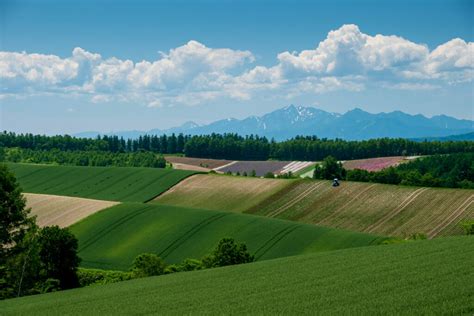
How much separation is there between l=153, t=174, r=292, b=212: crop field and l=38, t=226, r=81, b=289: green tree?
44387mm

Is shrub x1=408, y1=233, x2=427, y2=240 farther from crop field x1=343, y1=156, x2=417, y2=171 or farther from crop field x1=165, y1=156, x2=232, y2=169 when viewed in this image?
crop field x1=165, y1=156, x2=232, y2=169

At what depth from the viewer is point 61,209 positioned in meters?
98.2

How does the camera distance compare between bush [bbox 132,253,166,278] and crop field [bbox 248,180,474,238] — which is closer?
bush [bbox 132,253,166,278]

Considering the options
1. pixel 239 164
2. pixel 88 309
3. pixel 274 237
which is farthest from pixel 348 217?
pixel 239 164

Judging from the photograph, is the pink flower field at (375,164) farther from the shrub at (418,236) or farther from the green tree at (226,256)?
the green tree at (226,256)

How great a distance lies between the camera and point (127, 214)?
88.1m

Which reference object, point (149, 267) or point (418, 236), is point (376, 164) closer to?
point (418, 236)

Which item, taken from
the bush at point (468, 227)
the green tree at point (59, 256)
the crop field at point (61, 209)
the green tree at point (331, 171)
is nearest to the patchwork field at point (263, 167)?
the green tree at point (331, 171)

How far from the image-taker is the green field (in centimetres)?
6806

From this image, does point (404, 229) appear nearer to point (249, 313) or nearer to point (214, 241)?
point (214, 241)

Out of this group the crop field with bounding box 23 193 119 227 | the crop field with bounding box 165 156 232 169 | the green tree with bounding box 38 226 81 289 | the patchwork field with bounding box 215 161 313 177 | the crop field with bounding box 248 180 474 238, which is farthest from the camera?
the crop field with bounding box 165 156 232 169

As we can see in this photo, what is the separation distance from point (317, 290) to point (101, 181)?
102 m

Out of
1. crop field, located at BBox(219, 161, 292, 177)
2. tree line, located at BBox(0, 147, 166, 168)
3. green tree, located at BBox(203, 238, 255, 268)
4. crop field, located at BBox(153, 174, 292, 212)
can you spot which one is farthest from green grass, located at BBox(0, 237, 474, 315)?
tree line, located at BBox(0, 147, 166, 168)

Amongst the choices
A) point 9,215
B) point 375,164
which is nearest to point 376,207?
point 9,215
